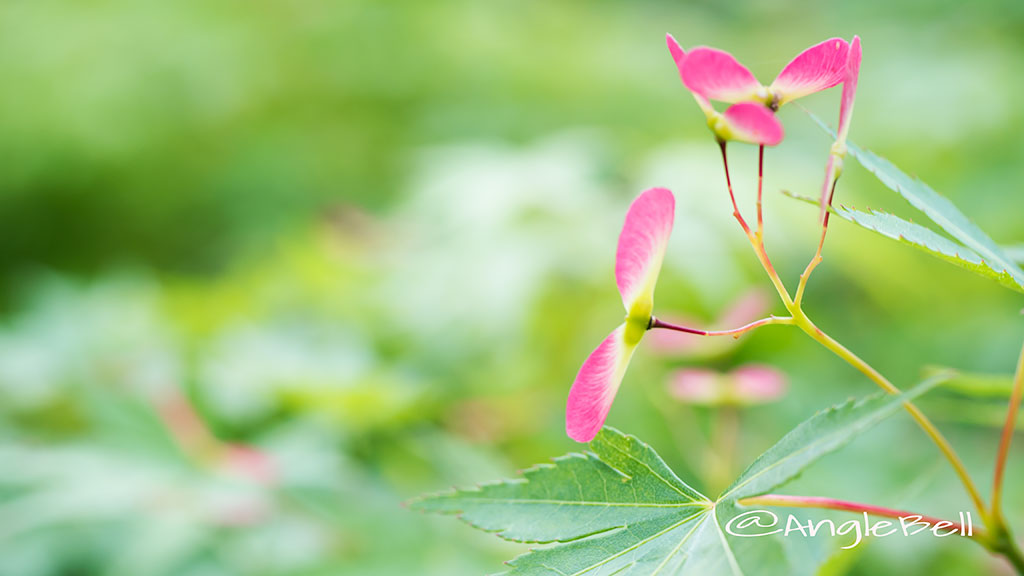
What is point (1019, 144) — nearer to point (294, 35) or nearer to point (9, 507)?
point (9, 507)

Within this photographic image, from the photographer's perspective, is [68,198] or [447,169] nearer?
[447,169]

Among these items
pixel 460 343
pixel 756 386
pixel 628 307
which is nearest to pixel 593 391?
pixel 628 307

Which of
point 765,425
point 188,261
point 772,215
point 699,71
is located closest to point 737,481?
point 699,71

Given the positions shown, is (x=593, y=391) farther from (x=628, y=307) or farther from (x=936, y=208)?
(x=936, y=208)

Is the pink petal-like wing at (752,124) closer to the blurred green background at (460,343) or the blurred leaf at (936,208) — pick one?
the blurred leaf at (936,208)

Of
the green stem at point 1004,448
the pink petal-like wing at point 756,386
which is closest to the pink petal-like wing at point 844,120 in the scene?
the green stem at point 1004,448
